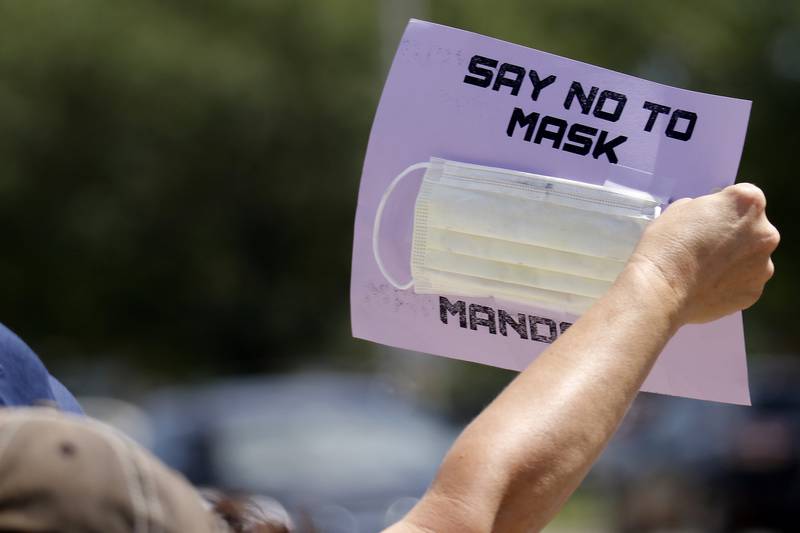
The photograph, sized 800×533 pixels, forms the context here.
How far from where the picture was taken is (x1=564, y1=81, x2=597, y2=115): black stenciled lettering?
195 cm

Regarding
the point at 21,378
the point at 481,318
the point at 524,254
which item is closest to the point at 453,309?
the point at 481,318

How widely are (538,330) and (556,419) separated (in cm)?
46

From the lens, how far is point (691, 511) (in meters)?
10.7

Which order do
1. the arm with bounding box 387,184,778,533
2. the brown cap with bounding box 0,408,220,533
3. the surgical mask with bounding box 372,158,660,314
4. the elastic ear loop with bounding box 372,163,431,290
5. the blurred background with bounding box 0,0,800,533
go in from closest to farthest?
1. the brown cap with bounding box 0,408,220,533
2. the arm with bounding box 387,184,778,533
3. the surgical mask with bounding box 372,158,660,314
4. the elastic ear loop with bounding box 372,163,431,290
5. the blurred background with bounding box 0,0,800,533

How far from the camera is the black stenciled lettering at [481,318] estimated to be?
199cm

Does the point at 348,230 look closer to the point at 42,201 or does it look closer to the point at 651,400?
the point at 42,201

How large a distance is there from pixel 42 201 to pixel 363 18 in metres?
6.57

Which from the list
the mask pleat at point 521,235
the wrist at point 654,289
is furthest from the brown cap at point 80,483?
the mask pleat at point 521,235

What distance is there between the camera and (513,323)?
1977 mm

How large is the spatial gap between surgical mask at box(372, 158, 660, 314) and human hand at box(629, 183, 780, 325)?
7.2 inches

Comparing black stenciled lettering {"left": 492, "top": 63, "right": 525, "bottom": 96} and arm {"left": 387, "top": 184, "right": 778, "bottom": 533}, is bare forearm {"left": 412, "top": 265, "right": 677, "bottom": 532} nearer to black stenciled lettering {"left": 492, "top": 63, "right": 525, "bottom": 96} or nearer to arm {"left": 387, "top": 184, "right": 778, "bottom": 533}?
arm {"left": 387, "top": 184, "right": 778, "bottom": 533}

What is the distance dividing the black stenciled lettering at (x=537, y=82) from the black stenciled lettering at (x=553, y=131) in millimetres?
42

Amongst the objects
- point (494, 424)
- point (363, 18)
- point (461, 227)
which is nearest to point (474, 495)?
point (494, 424)

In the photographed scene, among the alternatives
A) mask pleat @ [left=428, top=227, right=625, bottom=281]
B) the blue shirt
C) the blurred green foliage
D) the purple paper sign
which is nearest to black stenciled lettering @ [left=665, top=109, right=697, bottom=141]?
the purple paper sign
